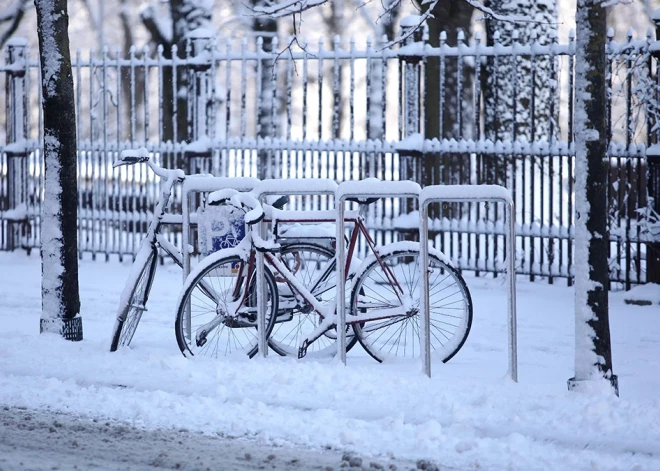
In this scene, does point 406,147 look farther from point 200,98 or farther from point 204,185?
point 204,185

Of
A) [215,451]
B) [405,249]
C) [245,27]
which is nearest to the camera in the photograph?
[215,451]

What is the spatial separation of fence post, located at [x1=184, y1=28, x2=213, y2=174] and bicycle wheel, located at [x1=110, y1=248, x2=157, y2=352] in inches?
210

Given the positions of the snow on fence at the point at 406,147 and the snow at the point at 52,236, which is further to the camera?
the snow on fence at the point at 406,147

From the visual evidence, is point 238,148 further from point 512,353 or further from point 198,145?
point 512,353

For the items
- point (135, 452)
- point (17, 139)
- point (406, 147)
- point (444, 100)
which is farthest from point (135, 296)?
point (444, 100)

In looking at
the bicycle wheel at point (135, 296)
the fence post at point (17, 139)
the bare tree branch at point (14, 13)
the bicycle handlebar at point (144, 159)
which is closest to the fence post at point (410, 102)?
the bicycle handlebar at point (144, 159)

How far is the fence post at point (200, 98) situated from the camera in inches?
480

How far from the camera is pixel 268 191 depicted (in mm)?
6887

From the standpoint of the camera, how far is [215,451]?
4.81 meters

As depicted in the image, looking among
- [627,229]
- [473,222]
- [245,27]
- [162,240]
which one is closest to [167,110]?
[245,27]

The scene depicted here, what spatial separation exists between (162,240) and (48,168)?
1145mm

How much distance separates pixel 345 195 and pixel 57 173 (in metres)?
2.32

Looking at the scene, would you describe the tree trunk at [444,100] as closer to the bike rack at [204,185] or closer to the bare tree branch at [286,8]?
the bare tree branch at [286,8]

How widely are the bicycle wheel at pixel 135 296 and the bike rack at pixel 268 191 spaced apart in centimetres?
78
